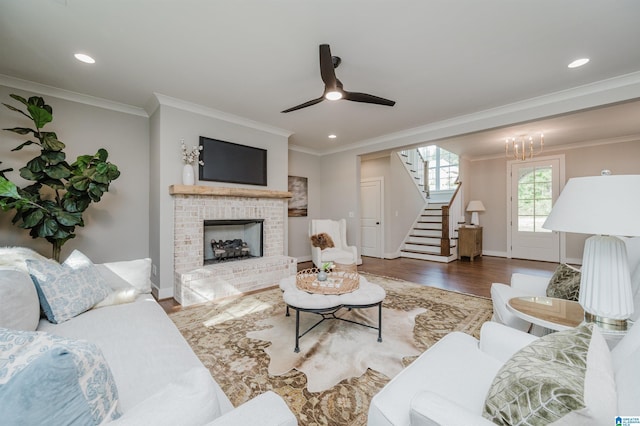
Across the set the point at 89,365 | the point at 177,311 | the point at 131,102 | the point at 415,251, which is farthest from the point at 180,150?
the point at 415,251

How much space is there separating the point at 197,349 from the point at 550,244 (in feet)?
Result: 23.4

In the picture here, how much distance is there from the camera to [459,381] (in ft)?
3.76

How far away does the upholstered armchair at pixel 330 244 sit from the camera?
461 cm

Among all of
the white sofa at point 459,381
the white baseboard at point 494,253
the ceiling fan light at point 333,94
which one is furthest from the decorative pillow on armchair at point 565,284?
the white baseboard at point 494,253

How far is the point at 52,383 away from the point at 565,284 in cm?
284

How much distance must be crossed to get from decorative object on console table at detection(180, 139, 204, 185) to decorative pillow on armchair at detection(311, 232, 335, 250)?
7.28 ft

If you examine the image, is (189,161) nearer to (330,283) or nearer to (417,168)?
(330,283)

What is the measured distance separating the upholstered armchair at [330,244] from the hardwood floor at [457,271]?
1.82 ft

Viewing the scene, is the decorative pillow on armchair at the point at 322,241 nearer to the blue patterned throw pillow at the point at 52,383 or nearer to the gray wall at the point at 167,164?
the gray wall at the point at 167,164

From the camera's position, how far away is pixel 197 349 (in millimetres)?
2172

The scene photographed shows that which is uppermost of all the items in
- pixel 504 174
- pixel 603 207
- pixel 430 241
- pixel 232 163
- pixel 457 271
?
pixel 504 174

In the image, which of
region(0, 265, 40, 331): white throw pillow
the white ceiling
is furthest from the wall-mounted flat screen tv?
region(0, 265, 40, 331): white throw pillow

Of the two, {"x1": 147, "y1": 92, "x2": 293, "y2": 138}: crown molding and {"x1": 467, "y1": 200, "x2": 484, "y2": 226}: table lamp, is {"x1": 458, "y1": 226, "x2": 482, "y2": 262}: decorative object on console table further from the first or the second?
{"x1": 147, "y1": 92, "x2": 293, "y2": 138}: crown molding

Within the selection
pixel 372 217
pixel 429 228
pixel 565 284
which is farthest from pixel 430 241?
pixel 565 284
